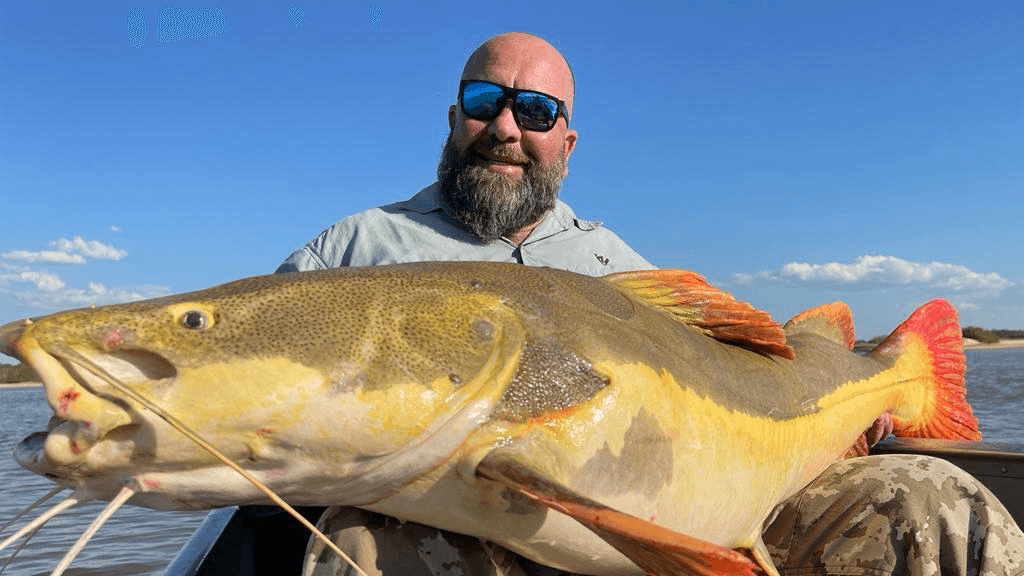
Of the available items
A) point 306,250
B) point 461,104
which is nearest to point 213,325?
point 306,250

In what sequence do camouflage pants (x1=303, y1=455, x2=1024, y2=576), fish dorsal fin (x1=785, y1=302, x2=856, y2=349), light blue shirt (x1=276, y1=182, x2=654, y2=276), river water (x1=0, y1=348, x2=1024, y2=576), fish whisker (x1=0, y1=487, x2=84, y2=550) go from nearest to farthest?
fish whisker (x1=0, y1=487, x2=84, y2=550), camouflage pants (x1=303, y1=455, x2=1024, y2=576), fish dorsal fin (x1=785, y1=302, x2=856, y2=349), light blue shirt (x1=276, y1=182, x2=654, y2=276), river water (x1=0, y1=348, x2=1024, y2=576)

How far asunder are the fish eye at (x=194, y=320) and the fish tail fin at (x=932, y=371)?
2954 mm

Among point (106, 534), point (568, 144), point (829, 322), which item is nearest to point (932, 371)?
point (829, 322)

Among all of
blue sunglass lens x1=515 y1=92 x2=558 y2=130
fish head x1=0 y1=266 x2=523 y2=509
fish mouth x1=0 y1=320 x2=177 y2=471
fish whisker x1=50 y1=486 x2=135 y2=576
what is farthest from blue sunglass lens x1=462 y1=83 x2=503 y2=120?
fish whisker x1=50 y1=486 x2=135 y2=576

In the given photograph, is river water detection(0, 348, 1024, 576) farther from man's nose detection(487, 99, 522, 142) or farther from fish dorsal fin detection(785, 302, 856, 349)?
man's nose detection(487, 99, 522, 142)

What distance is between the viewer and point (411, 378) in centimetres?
175

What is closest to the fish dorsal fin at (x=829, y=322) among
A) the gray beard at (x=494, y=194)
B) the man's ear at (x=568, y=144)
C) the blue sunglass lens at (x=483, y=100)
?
the gray beard at (x=494, y=194)

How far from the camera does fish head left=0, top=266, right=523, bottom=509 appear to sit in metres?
1.57

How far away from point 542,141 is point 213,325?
2428mm

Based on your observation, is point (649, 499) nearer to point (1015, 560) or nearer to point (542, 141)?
point (1015, 560)

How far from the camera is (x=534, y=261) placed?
12.0 ft

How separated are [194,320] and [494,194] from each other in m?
2.09

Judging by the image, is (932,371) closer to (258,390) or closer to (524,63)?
(524,63)

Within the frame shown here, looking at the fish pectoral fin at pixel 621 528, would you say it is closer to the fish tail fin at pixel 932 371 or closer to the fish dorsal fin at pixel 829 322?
the fish dorsal fin at pixel 829 322
